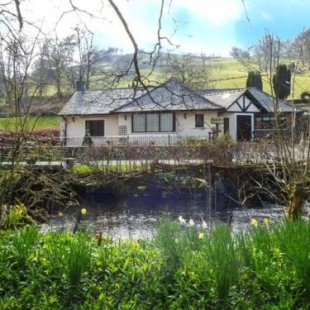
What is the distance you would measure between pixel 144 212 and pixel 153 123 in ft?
63.4

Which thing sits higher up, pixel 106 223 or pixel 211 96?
pixel 211 96

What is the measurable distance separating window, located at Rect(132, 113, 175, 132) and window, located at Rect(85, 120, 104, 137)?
316 centimetres

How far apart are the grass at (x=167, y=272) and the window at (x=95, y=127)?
3501 centimetres

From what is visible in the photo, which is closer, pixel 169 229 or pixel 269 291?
pixel 269 291

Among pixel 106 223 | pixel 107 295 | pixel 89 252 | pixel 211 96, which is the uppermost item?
pixel 211 96

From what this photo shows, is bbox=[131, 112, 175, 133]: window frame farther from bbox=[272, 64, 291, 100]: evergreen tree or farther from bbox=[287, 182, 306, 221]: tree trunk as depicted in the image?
bbox=[287, 182, 306, 221]: tree trunk

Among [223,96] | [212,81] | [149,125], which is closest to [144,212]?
[149,125]

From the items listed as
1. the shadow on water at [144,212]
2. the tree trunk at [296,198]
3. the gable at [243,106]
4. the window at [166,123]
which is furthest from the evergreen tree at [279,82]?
the gable at [243,106]

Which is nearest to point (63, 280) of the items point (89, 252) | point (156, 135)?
point (89, 252)

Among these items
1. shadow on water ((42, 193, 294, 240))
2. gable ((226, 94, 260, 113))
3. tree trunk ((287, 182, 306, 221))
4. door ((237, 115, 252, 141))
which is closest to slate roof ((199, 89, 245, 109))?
gable ((226, 94, 260, 113))

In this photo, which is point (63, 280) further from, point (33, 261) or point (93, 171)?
point (93, 171)

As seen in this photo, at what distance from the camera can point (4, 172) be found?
26.3ft

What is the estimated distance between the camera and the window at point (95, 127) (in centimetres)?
3878

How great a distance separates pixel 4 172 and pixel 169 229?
4773 millimetres
